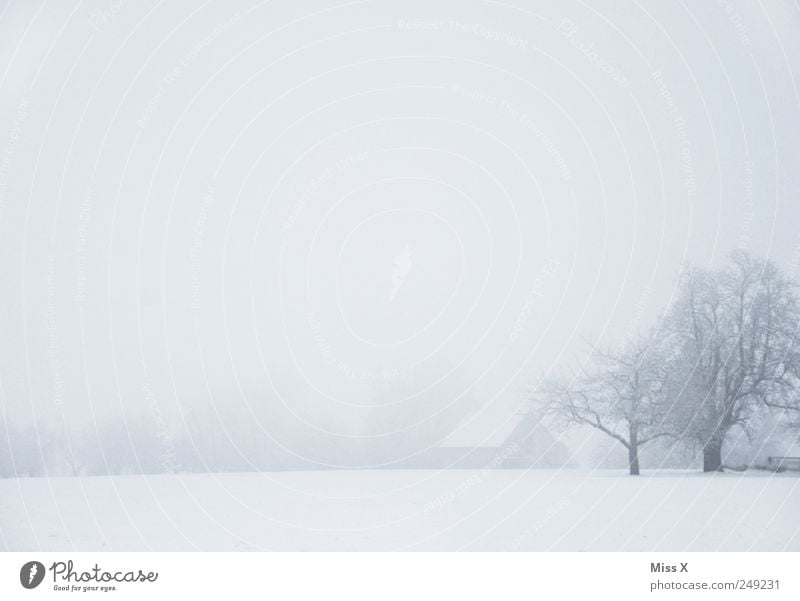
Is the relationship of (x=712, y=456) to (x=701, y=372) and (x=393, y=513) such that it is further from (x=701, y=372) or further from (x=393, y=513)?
(x=393, y=513)

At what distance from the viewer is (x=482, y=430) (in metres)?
5.18

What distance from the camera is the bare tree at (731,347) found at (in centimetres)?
517

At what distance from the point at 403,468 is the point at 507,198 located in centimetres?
161

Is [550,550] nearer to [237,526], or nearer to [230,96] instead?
[237,526]

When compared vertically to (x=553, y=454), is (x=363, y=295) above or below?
above

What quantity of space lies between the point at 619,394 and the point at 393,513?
141 cm

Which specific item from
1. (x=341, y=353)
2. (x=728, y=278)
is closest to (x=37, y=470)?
(x=341, y=353)

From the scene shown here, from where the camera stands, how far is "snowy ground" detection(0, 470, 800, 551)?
4906mm

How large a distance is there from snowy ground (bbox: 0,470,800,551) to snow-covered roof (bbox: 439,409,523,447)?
17cm

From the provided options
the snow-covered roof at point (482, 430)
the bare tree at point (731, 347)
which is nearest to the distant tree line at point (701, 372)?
the bare tree at point (731, 347)

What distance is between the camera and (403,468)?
5.12 meters

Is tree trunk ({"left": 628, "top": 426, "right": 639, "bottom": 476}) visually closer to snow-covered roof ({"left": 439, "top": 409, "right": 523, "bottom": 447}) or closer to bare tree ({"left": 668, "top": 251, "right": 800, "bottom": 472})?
bare tree ({"left": 668, "top": 251, "right": 800, "bottom": 472})

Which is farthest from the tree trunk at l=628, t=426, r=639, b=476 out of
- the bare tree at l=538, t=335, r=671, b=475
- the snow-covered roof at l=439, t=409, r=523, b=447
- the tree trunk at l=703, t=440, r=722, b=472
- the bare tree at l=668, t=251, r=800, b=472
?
the snow-covered roof at l=439, t=409, r=523, b=447
